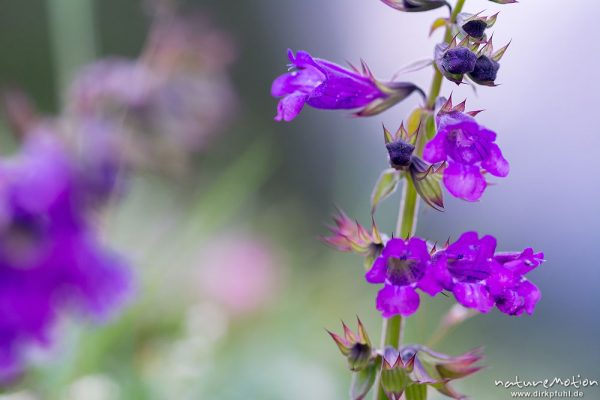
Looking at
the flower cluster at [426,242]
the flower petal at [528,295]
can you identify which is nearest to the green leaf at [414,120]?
the flower cluster at [426,242]

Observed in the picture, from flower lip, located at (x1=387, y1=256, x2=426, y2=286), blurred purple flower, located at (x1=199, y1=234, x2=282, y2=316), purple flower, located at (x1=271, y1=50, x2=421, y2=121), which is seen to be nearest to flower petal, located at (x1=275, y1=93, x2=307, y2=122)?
purple flower, located at (x1=271, y1=50, x2=421, y2=121)

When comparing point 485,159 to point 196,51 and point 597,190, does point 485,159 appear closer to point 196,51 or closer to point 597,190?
point 196,51

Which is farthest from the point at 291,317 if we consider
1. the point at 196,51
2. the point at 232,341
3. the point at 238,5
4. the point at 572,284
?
the point at 238,5

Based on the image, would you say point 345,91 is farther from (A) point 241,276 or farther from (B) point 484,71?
(A) point 241,276

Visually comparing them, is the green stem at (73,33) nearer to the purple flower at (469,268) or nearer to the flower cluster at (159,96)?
the flower cluster at (159,96)

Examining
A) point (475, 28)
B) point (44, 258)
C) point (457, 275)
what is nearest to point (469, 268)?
point (457, 275)

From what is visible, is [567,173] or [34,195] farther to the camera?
[567,173]
